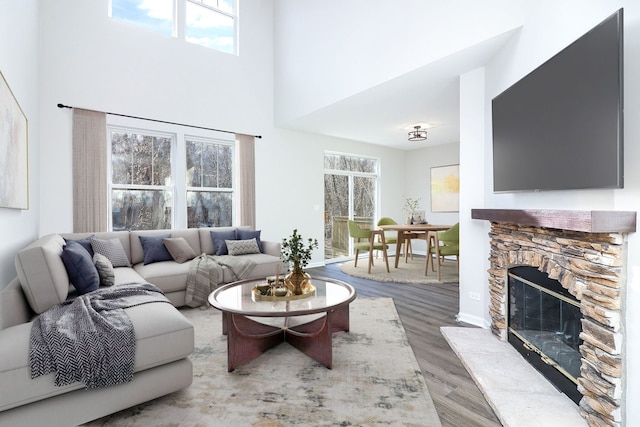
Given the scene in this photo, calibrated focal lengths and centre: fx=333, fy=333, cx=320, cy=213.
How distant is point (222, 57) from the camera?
5.21 m

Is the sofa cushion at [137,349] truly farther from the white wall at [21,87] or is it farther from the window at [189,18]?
the window at [189,18]

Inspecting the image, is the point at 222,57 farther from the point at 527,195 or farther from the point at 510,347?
the point at 510,347

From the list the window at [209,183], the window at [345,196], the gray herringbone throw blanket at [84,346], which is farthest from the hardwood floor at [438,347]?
the window at [209,183]

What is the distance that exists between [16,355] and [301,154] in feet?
16.5

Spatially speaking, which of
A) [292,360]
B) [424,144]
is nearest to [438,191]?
[424,144]

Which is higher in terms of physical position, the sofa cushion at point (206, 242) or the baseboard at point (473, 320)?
the sofa cushion at point (206, 242)

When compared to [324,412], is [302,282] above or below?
above

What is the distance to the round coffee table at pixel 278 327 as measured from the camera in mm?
2236

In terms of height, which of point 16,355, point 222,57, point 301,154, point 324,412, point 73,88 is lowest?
point 324,412

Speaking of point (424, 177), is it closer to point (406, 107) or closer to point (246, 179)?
point (406, 107)

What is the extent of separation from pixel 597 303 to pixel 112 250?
13.8 ft

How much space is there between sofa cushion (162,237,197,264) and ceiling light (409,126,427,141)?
4.00m

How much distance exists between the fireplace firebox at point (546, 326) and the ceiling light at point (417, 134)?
3.52 meters

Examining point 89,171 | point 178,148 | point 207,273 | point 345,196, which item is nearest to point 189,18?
point 178,148
